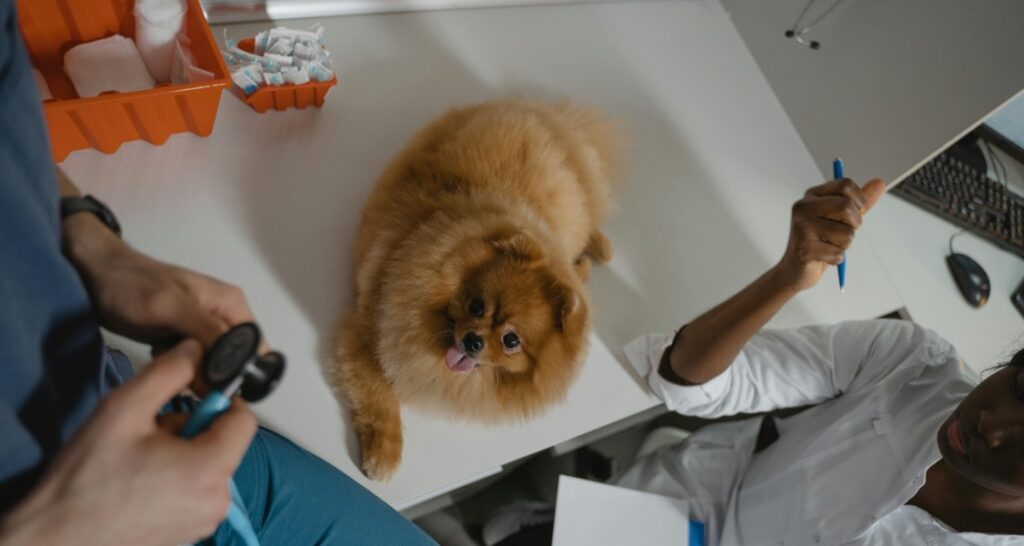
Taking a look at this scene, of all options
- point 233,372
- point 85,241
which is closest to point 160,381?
point 233,372

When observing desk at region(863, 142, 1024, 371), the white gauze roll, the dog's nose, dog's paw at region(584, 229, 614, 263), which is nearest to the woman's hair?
desk at region(863, 142, 1024, 371)

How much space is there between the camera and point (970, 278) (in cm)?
157

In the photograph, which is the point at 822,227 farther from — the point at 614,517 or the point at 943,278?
the point at 943,278

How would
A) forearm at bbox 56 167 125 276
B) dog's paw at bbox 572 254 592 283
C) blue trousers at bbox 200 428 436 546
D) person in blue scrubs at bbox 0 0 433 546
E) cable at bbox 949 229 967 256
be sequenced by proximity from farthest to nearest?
cable at bbox 949 229 967 256
dog's paw at bbox 572 254 592 283
blue trousers at bbox 200 428 436 546
forearm at bbox 56 167 125 276
person in blue scrubs at bbox 0 0 433 546

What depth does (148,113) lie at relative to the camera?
41.6 inches

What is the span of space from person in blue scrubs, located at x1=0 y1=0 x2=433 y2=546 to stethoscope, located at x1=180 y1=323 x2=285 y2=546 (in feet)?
0.05

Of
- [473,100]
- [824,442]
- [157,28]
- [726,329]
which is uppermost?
[157,28]

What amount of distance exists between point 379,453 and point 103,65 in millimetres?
821

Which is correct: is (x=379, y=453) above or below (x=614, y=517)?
above

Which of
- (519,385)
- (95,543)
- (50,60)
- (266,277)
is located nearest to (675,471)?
(519,385)

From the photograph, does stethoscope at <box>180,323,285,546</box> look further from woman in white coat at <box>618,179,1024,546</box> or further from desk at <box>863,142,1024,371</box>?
desk at <box>863,142,1024,371</box>

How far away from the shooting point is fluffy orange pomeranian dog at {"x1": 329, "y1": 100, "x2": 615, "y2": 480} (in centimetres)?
100

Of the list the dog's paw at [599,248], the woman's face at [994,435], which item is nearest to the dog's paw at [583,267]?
the dog's paw at [599,248]

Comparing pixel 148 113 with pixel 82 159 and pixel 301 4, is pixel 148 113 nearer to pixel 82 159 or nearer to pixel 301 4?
pixel 82 159
